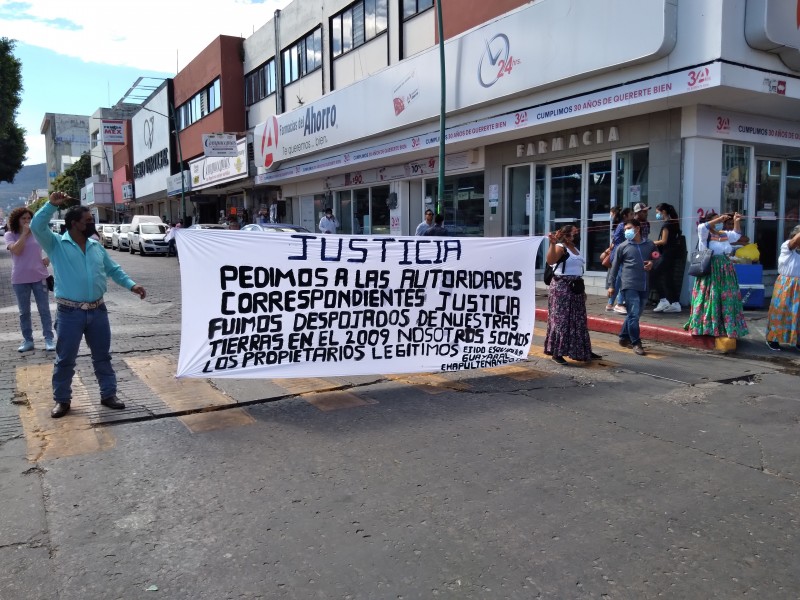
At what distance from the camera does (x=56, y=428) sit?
17.4 feet

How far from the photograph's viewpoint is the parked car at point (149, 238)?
99.9 ft

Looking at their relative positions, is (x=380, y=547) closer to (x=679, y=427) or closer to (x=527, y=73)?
(x=679, y=427)

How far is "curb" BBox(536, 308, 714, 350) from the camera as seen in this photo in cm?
900

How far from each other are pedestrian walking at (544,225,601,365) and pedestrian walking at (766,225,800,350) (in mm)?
2775

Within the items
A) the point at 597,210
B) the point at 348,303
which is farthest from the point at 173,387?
the point at 597,210

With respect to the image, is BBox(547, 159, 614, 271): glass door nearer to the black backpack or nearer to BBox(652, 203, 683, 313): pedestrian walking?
BBox(652, 203, 683, 313): pedestrian walking

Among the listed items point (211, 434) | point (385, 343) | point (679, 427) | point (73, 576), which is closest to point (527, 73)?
point (385, 343)

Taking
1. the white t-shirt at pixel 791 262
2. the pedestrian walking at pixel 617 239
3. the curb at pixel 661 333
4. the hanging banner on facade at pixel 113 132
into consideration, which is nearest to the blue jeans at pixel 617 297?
the pedestrian walking at pixel 617 239

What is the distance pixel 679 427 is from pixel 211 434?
385 centimetres

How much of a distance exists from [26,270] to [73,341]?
11.4ft

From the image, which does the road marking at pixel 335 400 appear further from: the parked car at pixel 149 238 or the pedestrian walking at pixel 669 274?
the parked car at pixel 149 238

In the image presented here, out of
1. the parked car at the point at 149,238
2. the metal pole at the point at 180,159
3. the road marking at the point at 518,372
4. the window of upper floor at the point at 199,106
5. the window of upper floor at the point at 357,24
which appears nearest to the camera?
the road marking at the point at 518,372

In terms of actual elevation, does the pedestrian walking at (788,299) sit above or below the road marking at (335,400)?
above

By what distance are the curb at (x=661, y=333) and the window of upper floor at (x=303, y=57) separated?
18.8m
